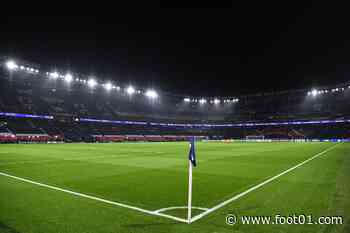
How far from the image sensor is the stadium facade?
60531 mm

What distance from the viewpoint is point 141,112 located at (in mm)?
96000

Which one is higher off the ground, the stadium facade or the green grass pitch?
the stadium facade

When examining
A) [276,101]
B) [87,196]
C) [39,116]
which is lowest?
[87,196]

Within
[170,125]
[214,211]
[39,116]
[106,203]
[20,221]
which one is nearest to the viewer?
[20,221]

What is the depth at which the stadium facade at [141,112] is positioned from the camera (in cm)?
6053

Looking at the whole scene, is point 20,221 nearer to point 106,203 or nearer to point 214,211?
point 106,203

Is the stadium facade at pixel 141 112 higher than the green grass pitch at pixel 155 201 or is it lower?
higher

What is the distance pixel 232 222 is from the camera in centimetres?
545

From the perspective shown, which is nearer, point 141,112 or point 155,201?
point 155,201

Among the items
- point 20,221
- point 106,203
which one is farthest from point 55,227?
point 106,203

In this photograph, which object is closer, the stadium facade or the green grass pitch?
the green grass pitch

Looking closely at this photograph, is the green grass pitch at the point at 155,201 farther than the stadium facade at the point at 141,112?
No

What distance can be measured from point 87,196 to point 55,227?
259cm

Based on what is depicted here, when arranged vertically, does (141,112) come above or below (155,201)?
above
